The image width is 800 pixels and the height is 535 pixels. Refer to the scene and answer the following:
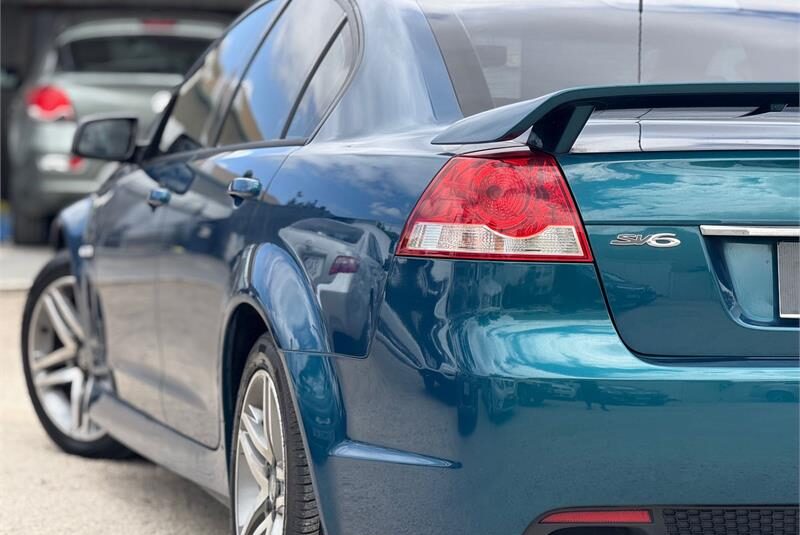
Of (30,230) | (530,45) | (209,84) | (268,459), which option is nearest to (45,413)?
(209,84)

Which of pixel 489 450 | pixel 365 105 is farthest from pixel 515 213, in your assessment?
pixel 365 105

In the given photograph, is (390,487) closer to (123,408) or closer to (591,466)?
(591,466)

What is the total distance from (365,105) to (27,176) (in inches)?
305

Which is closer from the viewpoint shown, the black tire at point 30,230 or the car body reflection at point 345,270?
the car body reflection at point 345,270

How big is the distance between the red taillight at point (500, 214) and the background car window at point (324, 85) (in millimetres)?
778

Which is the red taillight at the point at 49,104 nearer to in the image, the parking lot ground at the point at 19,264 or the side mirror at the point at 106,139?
the parking lot ground at the point at 19,264

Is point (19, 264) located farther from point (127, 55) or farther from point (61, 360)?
point (61, 360)

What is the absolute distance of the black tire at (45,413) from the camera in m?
5.52

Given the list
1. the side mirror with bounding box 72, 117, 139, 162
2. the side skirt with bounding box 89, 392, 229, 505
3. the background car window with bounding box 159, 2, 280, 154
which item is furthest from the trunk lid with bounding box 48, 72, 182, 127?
the side skirt with bounding box 89, 392, 229, 505

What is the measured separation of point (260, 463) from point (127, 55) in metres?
7.53

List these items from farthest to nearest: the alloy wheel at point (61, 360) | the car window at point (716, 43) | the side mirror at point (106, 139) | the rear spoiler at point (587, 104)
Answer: the alloy wheel at point (61, 360)
the side mirror at point (106, 139)
the car window at point (716, 43)
the rear spoiler at point (587, 104)

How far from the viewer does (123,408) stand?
4.91 m

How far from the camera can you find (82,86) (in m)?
10.4

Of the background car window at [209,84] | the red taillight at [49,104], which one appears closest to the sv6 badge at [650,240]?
the background car window at [209,84]
